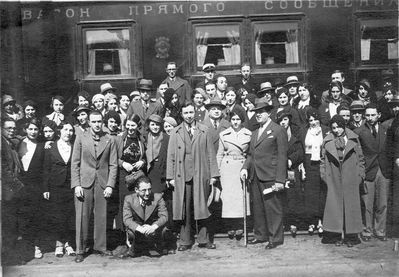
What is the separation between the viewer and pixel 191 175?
184 inches

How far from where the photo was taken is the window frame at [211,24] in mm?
5613

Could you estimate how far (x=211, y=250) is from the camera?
464 centimetres

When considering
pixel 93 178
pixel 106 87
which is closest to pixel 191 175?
pixel 93 178

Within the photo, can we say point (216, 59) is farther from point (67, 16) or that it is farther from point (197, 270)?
point (197, 270)

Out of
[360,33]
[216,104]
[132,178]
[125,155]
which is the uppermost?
[360,33]

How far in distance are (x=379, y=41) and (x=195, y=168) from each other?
2.82 meters

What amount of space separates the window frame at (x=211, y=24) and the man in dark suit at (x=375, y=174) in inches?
64.9

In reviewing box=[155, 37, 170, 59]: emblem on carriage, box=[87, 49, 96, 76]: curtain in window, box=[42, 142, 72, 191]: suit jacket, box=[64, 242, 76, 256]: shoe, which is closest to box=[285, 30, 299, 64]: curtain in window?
box=[155, 37, 170, 59]: emblem on carriage

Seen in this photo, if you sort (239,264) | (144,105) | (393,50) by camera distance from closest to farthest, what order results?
1. (239,264)
2. (144,105)
3. (393,50)

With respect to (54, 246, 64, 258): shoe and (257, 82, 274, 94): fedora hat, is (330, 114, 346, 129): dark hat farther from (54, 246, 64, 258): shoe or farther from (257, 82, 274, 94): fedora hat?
(54, 246, 64, 258): shoe

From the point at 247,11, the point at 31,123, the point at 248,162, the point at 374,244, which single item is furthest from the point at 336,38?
the point at 31,123

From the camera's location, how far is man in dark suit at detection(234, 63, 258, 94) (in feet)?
18.4

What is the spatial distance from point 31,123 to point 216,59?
7.30ft

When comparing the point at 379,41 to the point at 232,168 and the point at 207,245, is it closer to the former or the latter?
the point at 232,168
